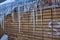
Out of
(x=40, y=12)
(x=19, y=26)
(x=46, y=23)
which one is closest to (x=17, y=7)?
(x=19, y=26)

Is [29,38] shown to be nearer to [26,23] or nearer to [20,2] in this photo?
[26,23]

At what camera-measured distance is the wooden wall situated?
2.24m

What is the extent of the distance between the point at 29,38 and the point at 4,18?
0.74 metres

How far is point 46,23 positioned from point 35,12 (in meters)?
0.29

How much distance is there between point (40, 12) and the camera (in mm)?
2365

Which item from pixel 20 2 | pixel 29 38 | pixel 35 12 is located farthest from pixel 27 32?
pixel 20 2

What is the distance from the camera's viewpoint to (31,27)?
8.23ft

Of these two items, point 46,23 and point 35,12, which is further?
point 35,12

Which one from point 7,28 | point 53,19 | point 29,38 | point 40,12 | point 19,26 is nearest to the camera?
point 53,19

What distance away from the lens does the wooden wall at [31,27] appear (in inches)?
88.4

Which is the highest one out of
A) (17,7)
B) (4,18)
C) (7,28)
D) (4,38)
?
(17,7)

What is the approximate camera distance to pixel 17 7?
2715 mm

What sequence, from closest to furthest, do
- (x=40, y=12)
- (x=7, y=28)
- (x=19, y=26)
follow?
(x=40, y=12) < (x=19, y=26) < (x=7, y=28)

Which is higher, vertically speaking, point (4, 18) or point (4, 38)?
point (4, 18)
